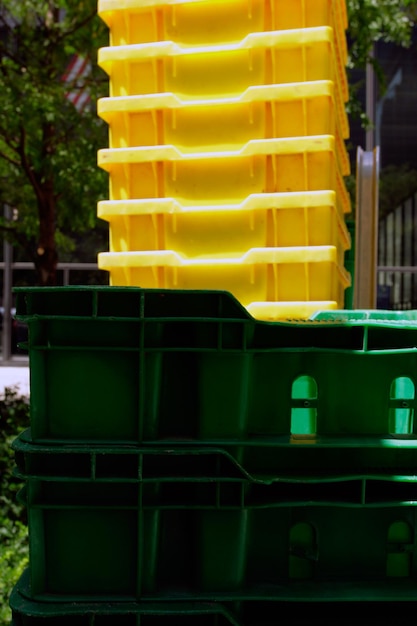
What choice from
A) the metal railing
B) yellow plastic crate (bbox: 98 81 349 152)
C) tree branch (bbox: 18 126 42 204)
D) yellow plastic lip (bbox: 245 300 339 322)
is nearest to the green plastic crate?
yellow plastic lip (bbox: 245 300 339 322)

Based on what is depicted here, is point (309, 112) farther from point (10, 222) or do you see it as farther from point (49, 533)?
point (10, 222)

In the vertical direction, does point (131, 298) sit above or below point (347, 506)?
above

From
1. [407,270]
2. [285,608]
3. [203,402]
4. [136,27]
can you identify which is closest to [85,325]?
[203,402]

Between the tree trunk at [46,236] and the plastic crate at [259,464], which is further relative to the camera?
the tree trunk at [46,236]

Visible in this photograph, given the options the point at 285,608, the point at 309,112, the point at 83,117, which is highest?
the point at 83,117

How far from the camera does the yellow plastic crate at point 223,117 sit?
9.63 ft

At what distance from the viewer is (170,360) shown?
2.07 m

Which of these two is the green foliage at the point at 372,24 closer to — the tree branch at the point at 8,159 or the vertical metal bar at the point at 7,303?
the tree branch at the point at 8,159

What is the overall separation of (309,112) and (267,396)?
140cm

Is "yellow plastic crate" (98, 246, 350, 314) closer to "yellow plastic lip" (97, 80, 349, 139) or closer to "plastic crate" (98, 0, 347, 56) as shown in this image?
"yellow plastic lip" (97, 80, 349, 139)

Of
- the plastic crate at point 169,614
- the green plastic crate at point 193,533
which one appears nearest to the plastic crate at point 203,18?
the green plastic crate at point 193,533

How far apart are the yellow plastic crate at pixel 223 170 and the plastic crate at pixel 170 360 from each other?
108cm

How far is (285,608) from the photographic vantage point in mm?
2111

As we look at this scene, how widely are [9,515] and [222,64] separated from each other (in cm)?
443
